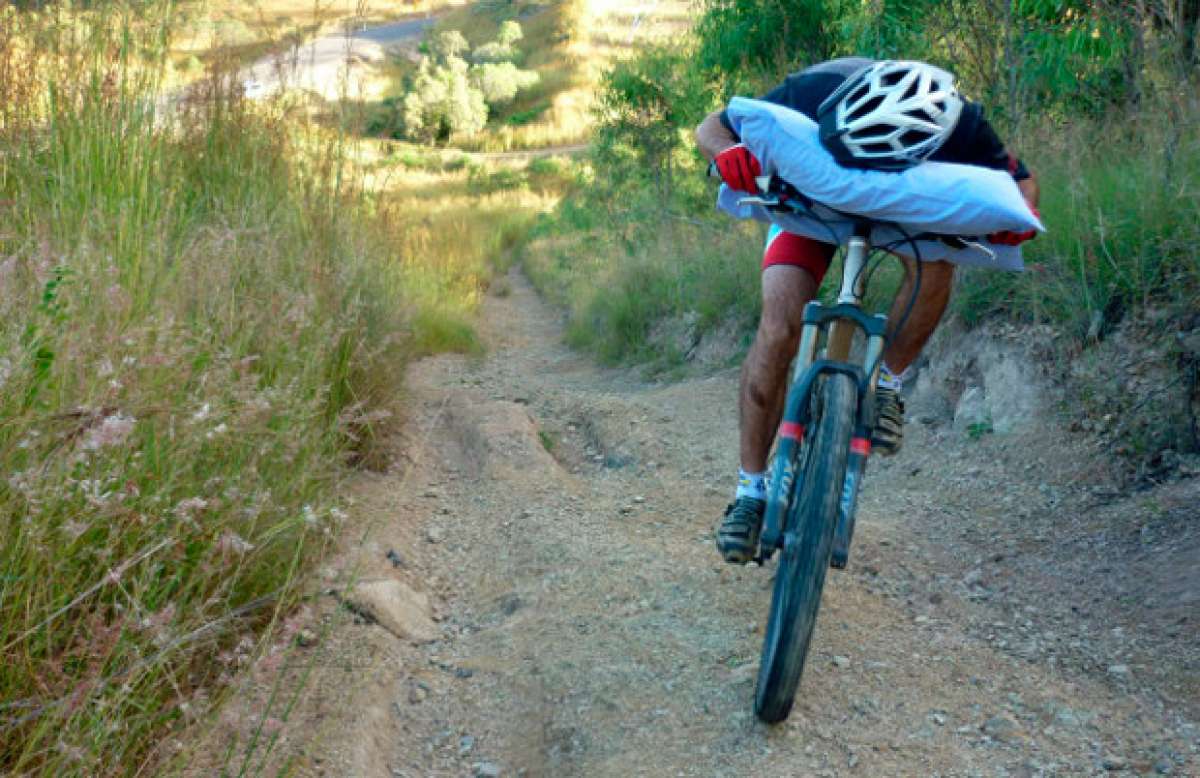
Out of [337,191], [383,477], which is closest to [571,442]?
[383,477]

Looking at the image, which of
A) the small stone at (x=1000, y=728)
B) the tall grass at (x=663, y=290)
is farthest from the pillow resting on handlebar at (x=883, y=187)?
the tall grass at (x=663, y=290)

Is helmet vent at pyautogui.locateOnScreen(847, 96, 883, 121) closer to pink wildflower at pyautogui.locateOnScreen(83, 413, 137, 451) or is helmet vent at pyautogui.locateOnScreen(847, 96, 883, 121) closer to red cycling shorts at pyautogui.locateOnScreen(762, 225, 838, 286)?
red cycling shorts at pyautogui.locateOnScreen(762, 225, 838, 286)

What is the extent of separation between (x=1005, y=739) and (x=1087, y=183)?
3.77m

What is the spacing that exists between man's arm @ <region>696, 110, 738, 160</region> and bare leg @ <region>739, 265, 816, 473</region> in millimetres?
401

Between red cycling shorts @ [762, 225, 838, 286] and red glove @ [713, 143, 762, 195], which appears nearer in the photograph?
red glove @ [713, 143, 762, 195]

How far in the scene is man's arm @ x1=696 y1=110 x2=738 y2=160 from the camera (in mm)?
3211

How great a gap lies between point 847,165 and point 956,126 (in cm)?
48

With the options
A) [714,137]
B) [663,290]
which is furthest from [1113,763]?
[663,290]

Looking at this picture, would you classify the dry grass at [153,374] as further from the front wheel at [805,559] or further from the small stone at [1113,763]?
the small stone at [1113,763]

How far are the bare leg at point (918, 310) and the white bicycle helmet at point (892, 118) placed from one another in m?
0.49

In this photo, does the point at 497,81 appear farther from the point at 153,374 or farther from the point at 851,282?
the point at 153,374

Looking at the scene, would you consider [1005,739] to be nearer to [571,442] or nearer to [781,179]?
[781,179]

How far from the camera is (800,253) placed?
320 cm

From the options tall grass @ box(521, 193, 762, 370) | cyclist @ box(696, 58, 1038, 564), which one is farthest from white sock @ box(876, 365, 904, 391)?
tall grass @ box(521, 193, 762, 370)
